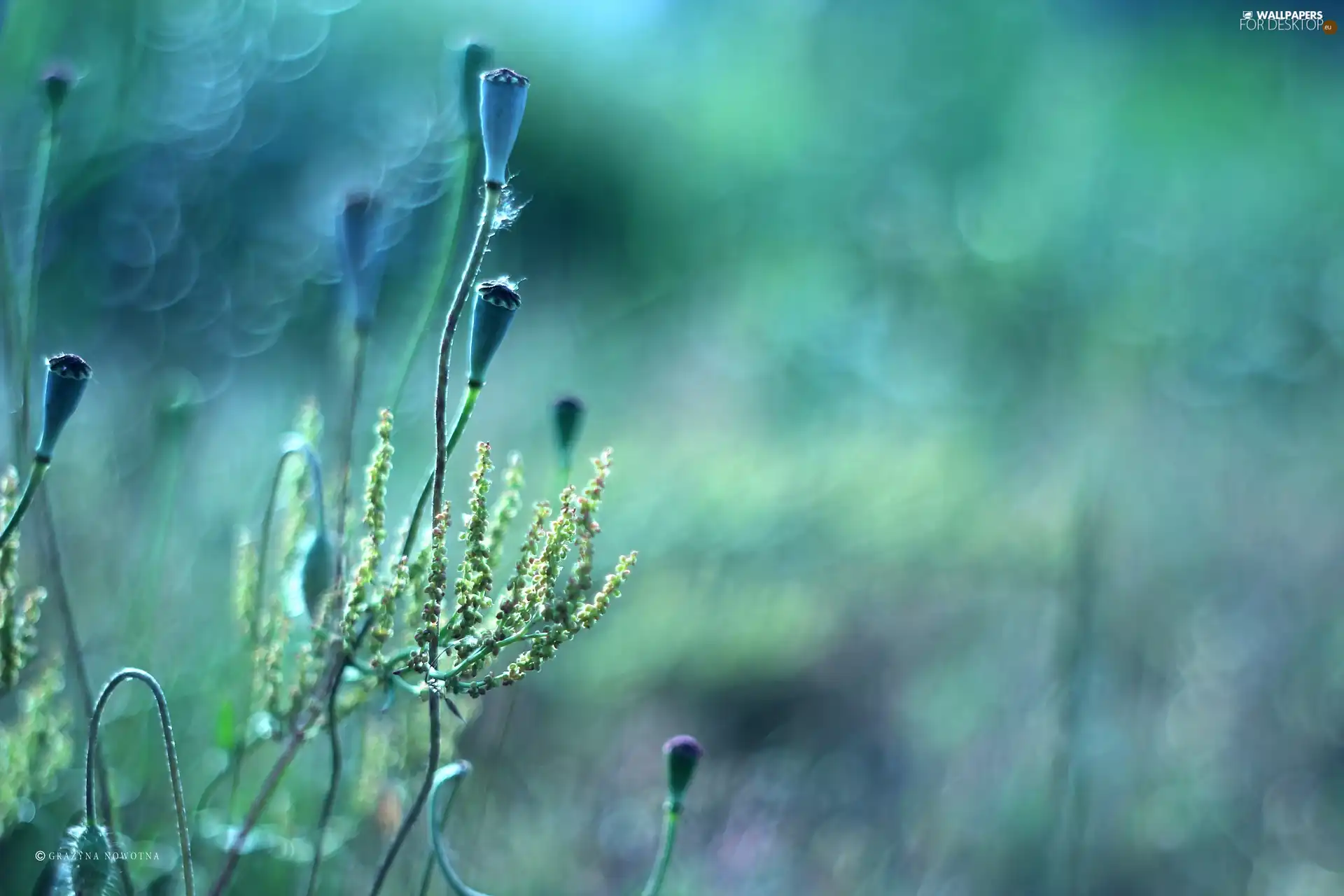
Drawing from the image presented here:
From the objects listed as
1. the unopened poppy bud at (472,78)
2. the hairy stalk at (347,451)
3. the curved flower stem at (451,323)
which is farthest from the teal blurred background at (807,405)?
the curved flower stem at (451,323)

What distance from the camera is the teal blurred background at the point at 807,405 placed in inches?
57.5

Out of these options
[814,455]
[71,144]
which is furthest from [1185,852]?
[71,144]

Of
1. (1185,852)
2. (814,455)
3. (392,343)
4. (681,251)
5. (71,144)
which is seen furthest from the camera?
(681,251)

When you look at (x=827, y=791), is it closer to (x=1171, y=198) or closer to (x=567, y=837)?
(x=567, y=837)

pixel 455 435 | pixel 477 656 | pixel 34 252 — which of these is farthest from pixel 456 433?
pixel 34 252

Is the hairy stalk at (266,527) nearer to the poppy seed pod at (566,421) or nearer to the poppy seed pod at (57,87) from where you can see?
the poppy seed pod at (566,421)

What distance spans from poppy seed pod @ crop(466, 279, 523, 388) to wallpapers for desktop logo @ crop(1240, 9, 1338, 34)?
10.8 feet

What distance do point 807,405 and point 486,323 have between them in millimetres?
2773

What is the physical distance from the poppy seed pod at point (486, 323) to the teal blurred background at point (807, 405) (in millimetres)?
303

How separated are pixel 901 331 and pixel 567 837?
2.33 m

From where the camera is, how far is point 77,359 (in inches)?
22.8

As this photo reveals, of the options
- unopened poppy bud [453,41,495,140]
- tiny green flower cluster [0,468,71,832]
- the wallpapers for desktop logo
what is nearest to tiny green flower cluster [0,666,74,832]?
tiny green flower cluster [0,468,71,832]

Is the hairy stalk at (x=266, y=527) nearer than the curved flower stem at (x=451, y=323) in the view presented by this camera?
No

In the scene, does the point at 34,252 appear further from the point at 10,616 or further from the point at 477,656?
the point at 477,656
